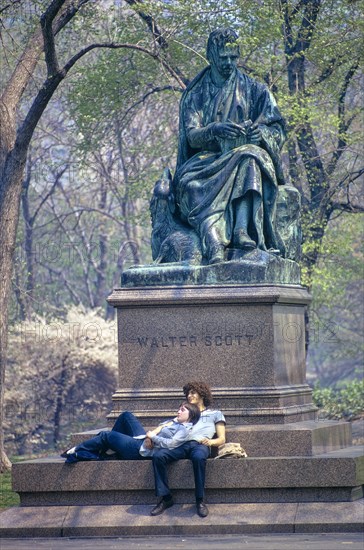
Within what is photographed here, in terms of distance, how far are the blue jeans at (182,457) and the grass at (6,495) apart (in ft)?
9.70

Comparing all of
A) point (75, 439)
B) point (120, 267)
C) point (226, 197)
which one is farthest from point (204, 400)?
point (120, 267)

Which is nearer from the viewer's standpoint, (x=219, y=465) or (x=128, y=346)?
(x=219, y=465)

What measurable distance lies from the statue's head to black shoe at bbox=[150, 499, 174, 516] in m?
4.77

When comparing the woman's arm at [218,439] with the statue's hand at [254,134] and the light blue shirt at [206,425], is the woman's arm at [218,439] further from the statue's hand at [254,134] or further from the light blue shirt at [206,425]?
the statue's hand at [254,134]

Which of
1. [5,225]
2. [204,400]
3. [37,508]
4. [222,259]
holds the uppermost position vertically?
[5,225]

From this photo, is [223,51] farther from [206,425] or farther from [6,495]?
[6,495]

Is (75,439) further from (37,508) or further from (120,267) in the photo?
(120,267)

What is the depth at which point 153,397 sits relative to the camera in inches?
463

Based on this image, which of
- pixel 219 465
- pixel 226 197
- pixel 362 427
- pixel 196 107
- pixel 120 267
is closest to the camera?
pixel 219 465

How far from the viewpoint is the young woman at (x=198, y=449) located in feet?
34.4

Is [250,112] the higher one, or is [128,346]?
[250,112]

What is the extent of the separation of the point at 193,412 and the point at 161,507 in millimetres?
848

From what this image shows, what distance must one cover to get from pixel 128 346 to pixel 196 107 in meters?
2.89

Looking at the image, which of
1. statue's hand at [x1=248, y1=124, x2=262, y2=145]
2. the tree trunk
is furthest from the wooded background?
statue's hand at [x1=248, y1=124, x2=262, y2=145]
